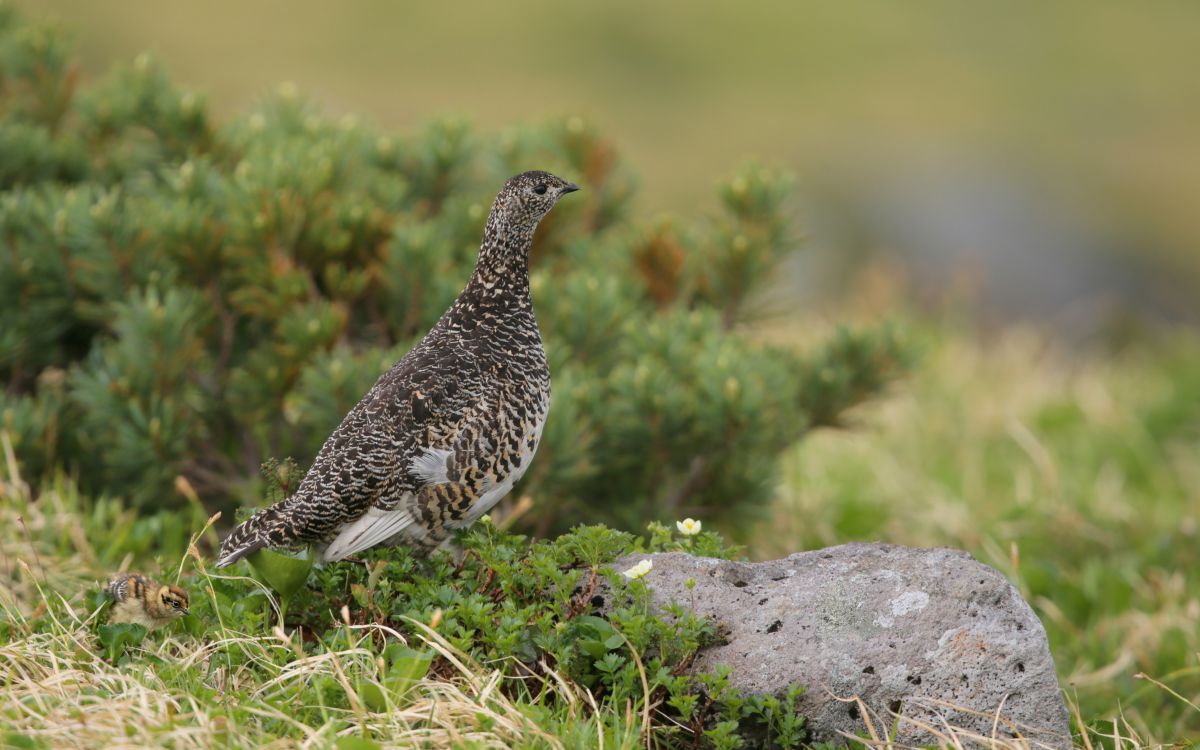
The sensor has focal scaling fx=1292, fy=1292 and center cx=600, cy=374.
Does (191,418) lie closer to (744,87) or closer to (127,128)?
(127,128)

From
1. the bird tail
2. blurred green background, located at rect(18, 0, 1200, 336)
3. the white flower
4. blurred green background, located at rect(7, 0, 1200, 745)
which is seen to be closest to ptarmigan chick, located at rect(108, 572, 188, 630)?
the bird tail

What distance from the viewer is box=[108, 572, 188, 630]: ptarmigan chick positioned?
3.61 m

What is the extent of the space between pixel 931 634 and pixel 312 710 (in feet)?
5.32

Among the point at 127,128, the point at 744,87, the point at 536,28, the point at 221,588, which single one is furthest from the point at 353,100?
the point at 221,588

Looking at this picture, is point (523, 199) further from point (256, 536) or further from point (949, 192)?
point (949, 192)

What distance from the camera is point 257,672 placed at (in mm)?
3525

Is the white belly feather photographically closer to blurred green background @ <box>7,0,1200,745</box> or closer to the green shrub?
the green shrub

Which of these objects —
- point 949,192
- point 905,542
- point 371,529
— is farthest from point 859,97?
point 371,529

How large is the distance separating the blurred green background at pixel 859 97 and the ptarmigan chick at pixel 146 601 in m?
10.1

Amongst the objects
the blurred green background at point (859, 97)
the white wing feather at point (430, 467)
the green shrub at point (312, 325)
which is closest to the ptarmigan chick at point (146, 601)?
the white wing feather at point (430, 467)

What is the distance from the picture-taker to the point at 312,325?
520 cm

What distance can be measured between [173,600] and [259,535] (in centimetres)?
29

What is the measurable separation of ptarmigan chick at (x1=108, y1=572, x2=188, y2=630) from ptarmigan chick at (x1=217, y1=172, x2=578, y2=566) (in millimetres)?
173

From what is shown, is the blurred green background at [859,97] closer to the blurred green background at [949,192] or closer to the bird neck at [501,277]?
the blurred green background at [949,192]
